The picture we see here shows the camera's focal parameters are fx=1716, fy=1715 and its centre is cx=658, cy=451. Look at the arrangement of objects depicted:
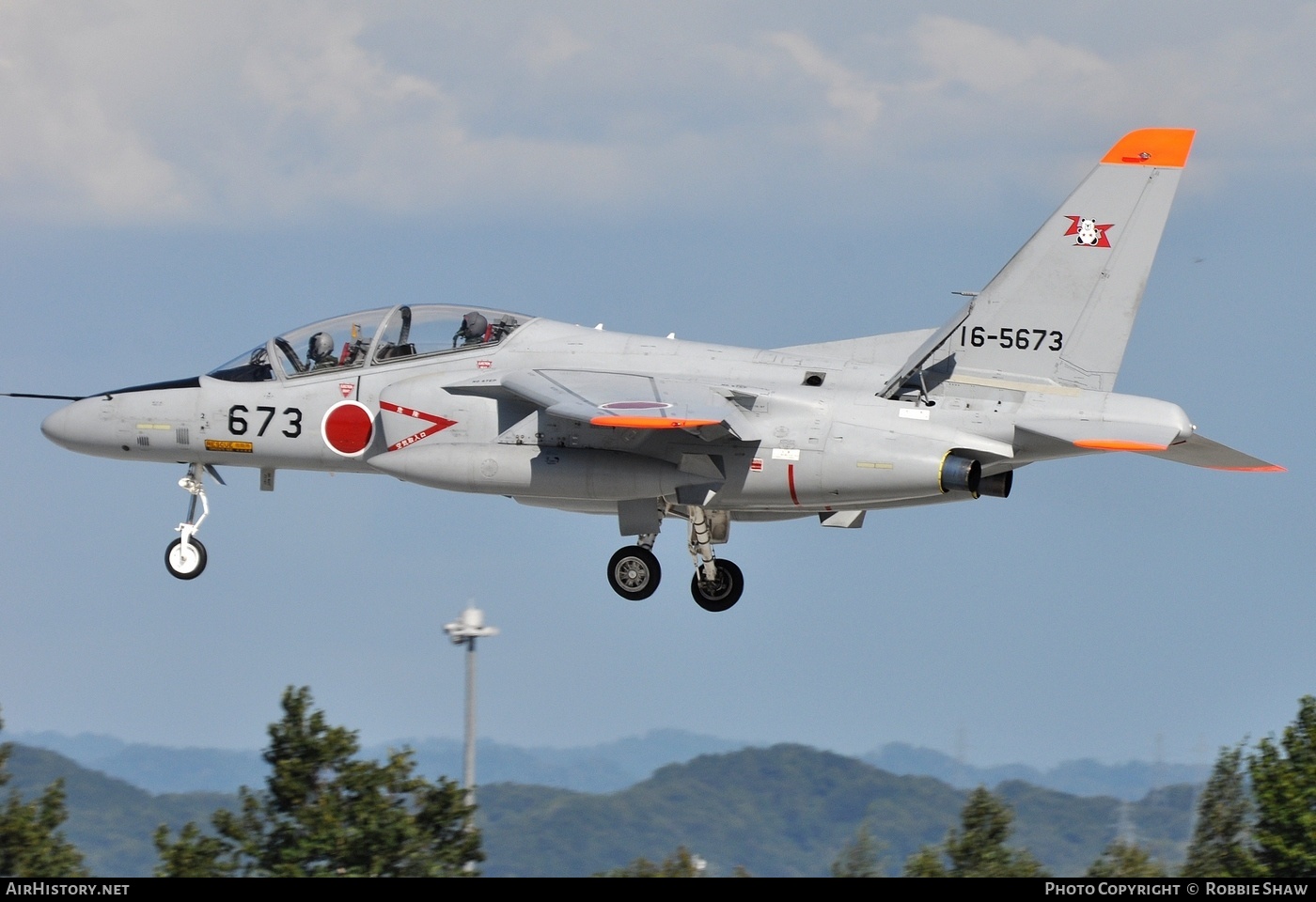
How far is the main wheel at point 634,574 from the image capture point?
75.5 feet

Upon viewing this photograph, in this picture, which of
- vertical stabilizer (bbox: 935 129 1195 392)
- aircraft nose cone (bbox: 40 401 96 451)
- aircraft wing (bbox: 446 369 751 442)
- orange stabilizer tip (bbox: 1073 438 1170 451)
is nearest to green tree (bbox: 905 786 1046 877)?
vertical stabilizer (bbox: 935 129 1195 392)

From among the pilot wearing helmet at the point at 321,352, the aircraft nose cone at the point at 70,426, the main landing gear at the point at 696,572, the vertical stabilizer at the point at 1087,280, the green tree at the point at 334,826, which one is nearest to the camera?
the vertical stabilizer at the point at 1087,280

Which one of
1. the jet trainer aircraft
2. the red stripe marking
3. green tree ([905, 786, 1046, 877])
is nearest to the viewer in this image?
the jet trainer aircraft

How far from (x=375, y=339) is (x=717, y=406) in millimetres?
5122

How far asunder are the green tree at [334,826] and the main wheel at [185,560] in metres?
11.9

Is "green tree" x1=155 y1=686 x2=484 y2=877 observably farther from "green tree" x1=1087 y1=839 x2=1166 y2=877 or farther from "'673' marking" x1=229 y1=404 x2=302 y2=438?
"green tree" x1=1087 y1=839 x2=1166 y2=877

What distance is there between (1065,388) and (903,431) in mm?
2069

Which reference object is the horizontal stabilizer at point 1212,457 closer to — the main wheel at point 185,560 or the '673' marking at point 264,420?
the '673' marking at point 264,420

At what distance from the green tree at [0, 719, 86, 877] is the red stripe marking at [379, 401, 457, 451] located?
19265mm

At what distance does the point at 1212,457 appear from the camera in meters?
22.2

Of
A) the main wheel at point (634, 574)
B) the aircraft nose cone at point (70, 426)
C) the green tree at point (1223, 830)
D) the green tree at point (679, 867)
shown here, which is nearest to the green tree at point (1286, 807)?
the green tree at point (1223, 830)

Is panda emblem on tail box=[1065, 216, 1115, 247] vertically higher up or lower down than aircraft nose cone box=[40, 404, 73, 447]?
higher up

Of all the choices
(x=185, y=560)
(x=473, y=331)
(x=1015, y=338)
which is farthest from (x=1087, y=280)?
(x=185, y=560)

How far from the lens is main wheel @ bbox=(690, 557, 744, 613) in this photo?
23375mm
